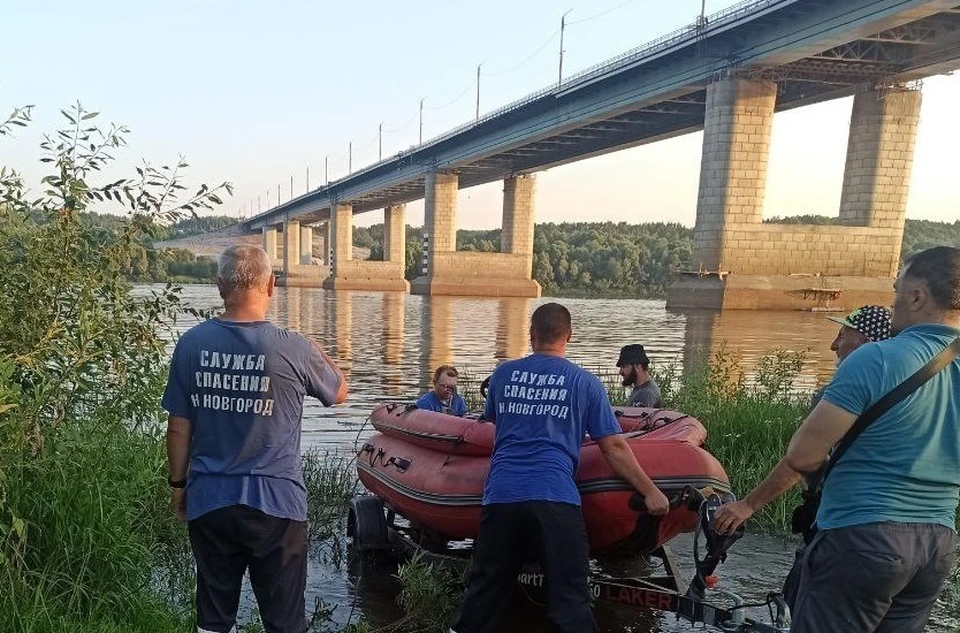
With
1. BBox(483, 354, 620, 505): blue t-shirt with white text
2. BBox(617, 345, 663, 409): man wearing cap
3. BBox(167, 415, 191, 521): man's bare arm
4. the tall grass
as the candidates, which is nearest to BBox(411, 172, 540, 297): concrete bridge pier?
BBox(617, 345, 663, 409): man wearing cap

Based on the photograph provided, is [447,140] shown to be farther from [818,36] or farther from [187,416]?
[187,416]

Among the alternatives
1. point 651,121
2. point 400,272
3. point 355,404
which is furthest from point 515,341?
point 400,272

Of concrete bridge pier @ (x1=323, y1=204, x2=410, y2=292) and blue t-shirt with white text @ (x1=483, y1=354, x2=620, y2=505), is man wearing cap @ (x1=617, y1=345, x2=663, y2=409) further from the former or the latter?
concrete bridge pier @ (x1=323, y1=204, x2=410, y2=292)

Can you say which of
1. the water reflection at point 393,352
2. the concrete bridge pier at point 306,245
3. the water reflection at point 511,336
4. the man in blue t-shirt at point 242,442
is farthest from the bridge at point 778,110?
the concrete bridge pier at point 306,245

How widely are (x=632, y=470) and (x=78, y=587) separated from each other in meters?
2.54

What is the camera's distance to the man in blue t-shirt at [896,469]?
7.04 feet

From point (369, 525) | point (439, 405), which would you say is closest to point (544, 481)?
point (369, 525)

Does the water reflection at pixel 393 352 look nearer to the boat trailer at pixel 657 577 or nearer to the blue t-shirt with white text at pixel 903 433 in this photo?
the boat trailer at pixel 657 577

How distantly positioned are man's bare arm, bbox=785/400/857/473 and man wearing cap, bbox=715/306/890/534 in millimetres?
79

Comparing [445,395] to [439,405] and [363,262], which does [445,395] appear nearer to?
[439,405]

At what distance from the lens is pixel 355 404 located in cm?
1098

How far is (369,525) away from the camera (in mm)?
4730

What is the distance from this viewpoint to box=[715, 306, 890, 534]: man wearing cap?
2.39m

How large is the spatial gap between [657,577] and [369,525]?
188 cm
